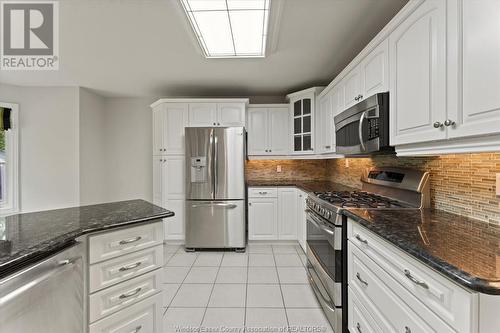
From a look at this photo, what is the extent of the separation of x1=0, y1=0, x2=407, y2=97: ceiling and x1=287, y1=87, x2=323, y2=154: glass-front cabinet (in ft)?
0.63

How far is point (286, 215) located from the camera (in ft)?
12.6

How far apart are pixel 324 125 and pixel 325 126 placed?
4 cm

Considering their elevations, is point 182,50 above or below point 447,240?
above

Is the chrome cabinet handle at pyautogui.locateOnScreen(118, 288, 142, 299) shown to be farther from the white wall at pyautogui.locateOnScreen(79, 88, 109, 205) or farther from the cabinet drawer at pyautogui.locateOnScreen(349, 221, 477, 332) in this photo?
the white wall at pyautogui.locateOnScreen(79, 88, 109, 205)

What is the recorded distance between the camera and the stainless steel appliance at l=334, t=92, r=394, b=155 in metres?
1.76

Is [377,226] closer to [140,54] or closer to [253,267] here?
[253,267]

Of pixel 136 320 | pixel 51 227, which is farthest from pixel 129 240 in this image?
pixel 136 320

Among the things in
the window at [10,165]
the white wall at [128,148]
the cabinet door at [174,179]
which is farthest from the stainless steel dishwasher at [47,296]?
the window at [10,165]

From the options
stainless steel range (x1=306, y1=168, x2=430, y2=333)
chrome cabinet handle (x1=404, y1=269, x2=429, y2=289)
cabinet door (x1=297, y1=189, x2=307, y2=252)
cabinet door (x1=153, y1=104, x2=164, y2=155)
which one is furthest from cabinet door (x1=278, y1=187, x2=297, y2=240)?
chrome cabinet handle (x1=404, y1=269, x2=429, y2=289)

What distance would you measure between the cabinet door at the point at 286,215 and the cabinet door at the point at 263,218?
6cm

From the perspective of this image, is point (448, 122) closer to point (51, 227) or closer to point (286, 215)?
point (51, 227)

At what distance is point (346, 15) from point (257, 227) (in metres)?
2.95

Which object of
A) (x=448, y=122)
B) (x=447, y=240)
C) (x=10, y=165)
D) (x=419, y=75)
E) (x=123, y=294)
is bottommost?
(x=123, y=294)

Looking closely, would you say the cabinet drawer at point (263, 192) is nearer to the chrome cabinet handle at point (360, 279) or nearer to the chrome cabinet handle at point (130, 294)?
the chrome cabinet handle at point (360, 279)
